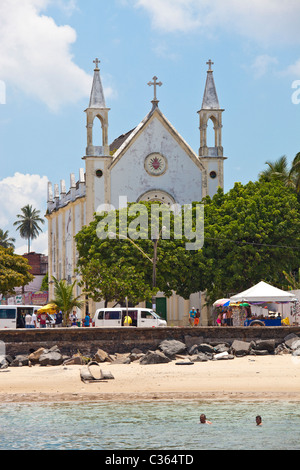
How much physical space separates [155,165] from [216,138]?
18.1 ft

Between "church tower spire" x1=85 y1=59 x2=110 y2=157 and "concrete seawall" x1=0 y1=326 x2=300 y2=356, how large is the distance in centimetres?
3260

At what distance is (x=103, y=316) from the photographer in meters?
43.6

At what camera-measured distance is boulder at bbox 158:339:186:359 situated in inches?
1313

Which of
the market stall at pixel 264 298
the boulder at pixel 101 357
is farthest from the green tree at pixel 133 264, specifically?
the boulder at pixel 101 357

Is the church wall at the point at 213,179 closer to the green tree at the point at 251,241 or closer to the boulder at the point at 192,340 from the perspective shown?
the green tree at the point at 251,241

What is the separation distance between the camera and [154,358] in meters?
31.9

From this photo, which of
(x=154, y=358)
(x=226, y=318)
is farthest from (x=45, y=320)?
(x=154, y=358)

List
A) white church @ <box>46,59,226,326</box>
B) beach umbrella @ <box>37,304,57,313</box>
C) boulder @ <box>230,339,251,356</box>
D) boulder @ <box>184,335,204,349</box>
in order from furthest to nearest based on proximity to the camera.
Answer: white church @ <box>46,59,226,326</box>
beach umbrella @ <box>37,304,57,313</box>
boulder @ <box>184,335,204,349</box>
boulder @ <box>230,339,251,356</box>

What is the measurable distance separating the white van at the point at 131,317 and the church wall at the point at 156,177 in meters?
23.1

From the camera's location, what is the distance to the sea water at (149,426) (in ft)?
62.7

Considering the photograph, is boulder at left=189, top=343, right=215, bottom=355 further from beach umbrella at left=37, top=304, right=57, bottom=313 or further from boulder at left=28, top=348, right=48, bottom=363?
beach umbrella at left=37, top=304, right=57, bottom=313
